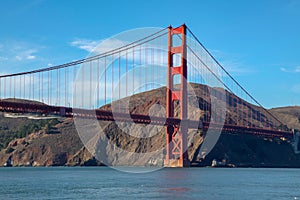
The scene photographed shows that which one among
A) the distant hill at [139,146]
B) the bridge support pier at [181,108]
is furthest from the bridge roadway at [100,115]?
the distant hill at [139,146]

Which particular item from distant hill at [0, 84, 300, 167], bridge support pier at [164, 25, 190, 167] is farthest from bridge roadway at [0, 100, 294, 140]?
distant hill at [0, 84, 300, 167]

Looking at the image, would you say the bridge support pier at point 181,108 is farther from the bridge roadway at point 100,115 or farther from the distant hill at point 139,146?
the distant hill at point 139,146

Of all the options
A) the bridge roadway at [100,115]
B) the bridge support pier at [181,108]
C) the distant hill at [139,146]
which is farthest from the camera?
the distant hill at [139,146]

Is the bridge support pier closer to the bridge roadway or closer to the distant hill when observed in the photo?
the bridge roadway

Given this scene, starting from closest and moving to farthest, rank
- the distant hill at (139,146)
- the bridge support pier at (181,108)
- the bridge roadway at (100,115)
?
1. the bridge roadway at (100,115)
2. the bridge support pier at (181,108)
3. the distant hill at (139,146)

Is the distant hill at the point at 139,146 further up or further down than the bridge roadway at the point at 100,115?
further down

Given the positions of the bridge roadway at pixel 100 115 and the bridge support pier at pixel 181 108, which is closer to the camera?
the bridge roadway at pixel 100 115
